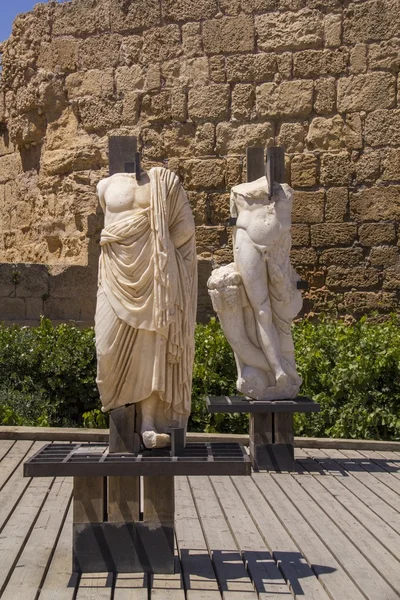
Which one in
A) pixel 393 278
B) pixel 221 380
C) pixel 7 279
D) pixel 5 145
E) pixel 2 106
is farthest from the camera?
pixel 5 145

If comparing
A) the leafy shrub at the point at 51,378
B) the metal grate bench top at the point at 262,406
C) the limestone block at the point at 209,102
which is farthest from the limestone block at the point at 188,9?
the metal grate bench top at the point at 262,406

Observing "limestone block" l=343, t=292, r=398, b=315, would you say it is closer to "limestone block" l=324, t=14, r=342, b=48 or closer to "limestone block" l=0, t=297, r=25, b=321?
"limestone block" l=324, t=14, r=342, b=48

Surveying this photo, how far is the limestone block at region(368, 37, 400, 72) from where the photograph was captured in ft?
37.7

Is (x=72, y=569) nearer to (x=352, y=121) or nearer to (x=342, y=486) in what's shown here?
(x=342, y=486)

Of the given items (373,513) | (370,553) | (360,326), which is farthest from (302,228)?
(370,553)

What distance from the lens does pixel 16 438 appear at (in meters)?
7.75

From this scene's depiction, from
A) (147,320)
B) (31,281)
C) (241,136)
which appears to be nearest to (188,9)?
(241,136)

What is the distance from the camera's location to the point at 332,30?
11.7 m

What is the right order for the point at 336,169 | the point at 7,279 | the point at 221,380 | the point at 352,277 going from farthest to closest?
the point at 336,169, the point at 352,277, the point at 7,279, the point at 221,380

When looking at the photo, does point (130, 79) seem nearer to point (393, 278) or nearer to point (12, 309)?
point (12, 309)

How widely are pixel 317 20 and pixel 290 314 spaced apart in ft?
18.7

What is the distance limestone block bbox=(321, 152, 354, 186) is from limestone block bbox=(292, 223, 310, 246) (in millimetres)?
585

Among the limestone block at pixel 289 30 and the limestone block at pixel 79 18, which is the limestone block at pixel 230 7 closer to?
the limestone block at pixel 289 30

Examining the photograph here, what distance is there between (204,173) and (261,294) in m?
5.16
